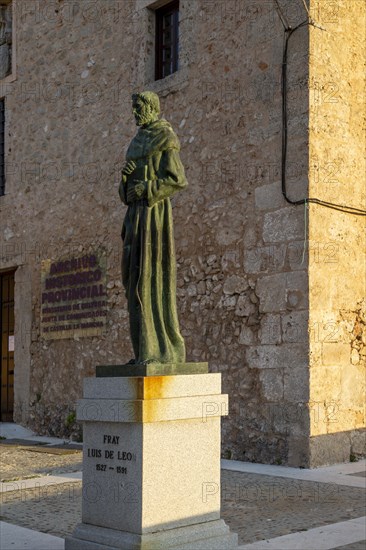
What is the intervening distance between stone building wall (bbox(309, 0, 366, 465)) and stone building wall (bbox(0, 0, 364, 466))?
16 centimetres

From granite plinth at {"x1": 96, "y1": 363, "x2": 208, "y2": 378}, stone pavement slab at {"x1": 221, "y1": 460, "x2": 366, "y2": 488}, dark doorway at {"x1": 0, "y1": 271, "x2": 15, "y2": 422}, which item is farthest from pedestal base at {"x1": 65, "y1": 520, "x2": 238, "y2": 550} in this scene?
dark doorway at {"x1": 0, "y1": 271, "x2": 15, "y2": 422}

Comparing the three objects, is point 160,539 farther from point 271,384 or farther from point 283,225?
point 283,225

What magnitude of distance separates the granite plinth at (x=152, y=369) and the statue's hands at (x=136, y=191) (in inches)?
41.9

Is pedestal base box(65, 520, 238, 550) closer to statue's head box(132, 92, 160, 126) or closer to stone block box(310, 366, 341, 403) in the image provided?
statue's head box(132, 92, 160, 126)

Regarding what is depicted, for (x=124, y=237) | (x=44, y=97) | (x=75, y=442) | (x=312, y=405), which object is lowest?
(x=75, y=442)

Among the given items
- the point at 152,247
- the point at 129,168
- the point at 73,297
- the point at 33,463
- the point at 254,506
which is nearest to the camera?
the point at 152,247

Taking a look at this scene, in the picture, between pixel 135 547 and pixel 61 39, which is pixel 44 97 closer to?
pixel 61 39

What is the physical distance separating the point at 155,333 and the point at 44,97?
27.8 feet

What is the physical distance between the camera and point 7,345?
1327cm

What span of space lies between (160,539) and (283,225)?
496 centimetres

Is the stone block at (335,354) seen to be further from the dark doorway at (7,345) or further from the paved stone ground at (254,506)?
the dark doorway at (7,345)

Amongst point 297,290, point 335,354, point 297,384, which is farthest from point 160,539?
point 335,354

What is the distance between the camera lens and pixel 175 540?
4668 mm

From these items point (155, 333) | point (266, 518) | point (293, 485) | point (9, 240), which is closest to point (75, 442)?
point (9, 240)
